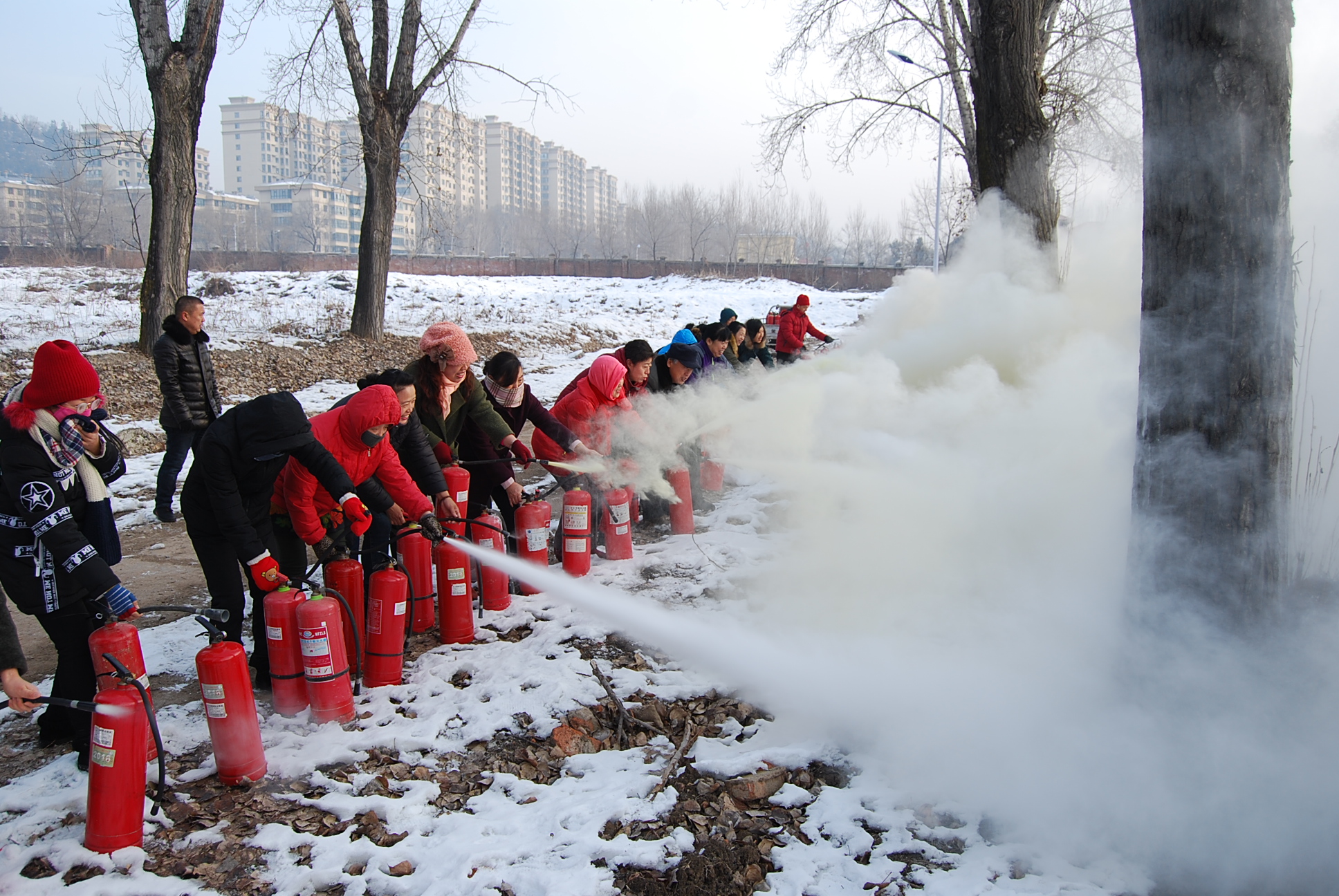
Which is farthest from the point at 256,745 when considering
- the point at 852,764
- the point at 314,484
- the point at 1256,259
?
the point at 1256,259

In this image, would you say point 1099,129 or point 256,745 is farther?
point 1099,129

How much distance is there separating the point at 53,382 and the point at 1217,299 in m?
4.74

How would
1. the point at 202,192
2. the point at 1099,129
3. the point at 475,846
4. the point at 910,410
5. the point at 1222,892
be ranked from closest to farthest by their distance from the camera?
the point at 1222,892 → the point at 475,846 → the point at 910,410 → the point at 1099,129 → the point at 202,192

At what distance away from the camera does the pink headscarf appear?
238 inches

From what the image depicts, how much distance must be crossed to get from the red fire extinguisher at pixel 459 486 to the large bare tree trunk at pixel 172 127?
7530 millimetres

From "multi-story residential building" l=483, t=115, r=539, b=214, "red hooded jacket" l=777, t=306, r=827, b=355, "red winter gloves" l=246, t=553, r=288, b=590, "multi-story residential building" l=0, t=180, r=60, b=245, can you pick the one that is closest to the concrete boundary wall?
"multi-story residential building" l=0, t=180, r=60, b=245

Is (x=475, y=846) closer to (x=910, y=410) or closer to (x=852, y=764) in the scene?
(x=852, y=764)

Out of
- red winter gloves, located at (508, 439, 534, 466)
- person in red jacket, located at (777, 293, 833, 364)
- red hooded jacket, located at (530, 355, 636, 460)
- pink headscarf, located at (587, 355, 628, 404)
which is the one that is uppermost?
person in red jacket, located at (777, 293, 833, 364)

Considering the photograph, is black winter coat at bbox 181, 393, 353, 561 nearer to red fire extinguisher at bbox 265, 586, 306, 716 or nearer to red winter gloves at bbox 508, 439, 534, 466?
red fire extinguisher at bbox 265, 586, 306, 716

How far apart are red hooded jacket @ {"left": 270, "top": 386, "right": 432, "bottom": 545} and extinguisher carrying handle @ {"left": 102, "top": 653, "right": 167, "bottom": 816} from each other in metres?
1.24

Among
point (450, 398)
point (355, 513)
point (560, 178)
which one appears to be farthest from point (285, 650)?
point (560, 178)

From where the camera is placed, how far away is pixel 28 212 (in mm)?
72750

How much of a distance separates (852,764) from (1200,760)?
1.38 m

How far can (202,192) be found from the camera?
81.5m
